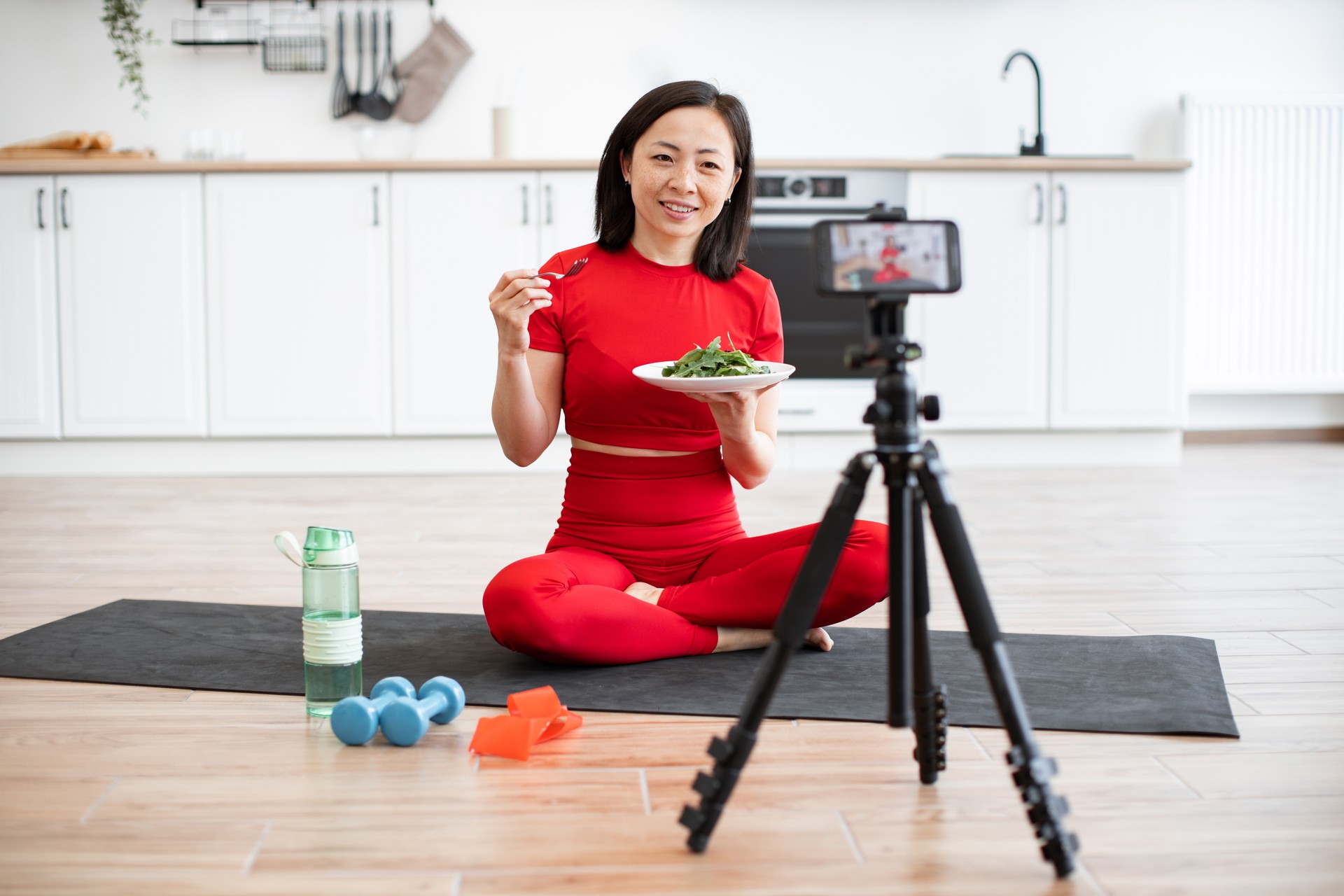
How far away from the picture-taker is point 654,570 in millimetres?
1842

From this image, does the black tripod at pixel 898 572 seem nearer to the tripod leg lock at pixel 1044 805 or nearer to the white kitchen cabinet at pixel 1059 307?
the tripod leg lock at pixel 1044 805

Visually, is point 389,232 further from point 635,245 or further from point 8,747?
point 8,747

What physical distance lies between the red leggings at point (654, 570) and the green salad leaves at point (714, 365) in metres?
0.29

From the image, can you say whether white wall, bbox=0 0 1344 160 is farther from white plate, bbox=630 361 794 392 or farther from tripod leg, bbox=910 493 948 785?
tripod leg, bbox=910 493 948 785

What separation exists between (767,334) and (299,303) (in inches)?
98.4

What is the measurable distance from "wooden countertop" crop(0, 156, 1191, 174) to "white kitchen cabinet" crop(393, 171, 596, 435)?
4 cm

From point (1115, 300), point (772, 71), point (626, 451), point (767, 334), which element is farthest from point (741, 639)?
point (772, 71)

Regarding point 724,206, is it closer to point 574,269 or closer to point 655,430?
point 574,269

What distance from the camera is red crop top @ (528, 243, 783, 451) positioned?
1.81 meters

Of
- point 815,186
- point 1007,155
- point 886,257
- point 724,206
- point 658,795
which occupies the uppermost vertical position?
point 1007,155

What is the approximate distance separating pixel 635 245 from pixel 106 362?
9.06 ft

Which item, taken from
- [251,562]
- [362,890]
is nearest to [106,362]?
[251,562]

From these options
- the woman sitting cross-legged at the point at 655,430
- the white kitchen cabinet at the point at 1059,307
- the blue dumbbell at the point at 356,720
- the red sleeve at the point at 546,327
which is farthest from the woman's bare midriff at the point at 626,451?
the white kitchen cabinet at the point at 1059,307

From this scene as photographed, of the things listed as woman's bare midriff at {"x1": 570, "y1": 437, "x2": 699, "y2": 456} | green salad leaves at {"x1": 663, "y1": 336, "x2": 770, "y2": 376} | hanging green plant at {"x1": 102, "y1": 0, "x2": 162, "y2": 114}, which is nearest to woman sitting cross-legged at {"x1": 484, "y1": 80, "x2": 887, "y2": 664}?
woman's bare midriff at {"x1": 570, "y1": 437, "x2": 699, "y2": 456}
